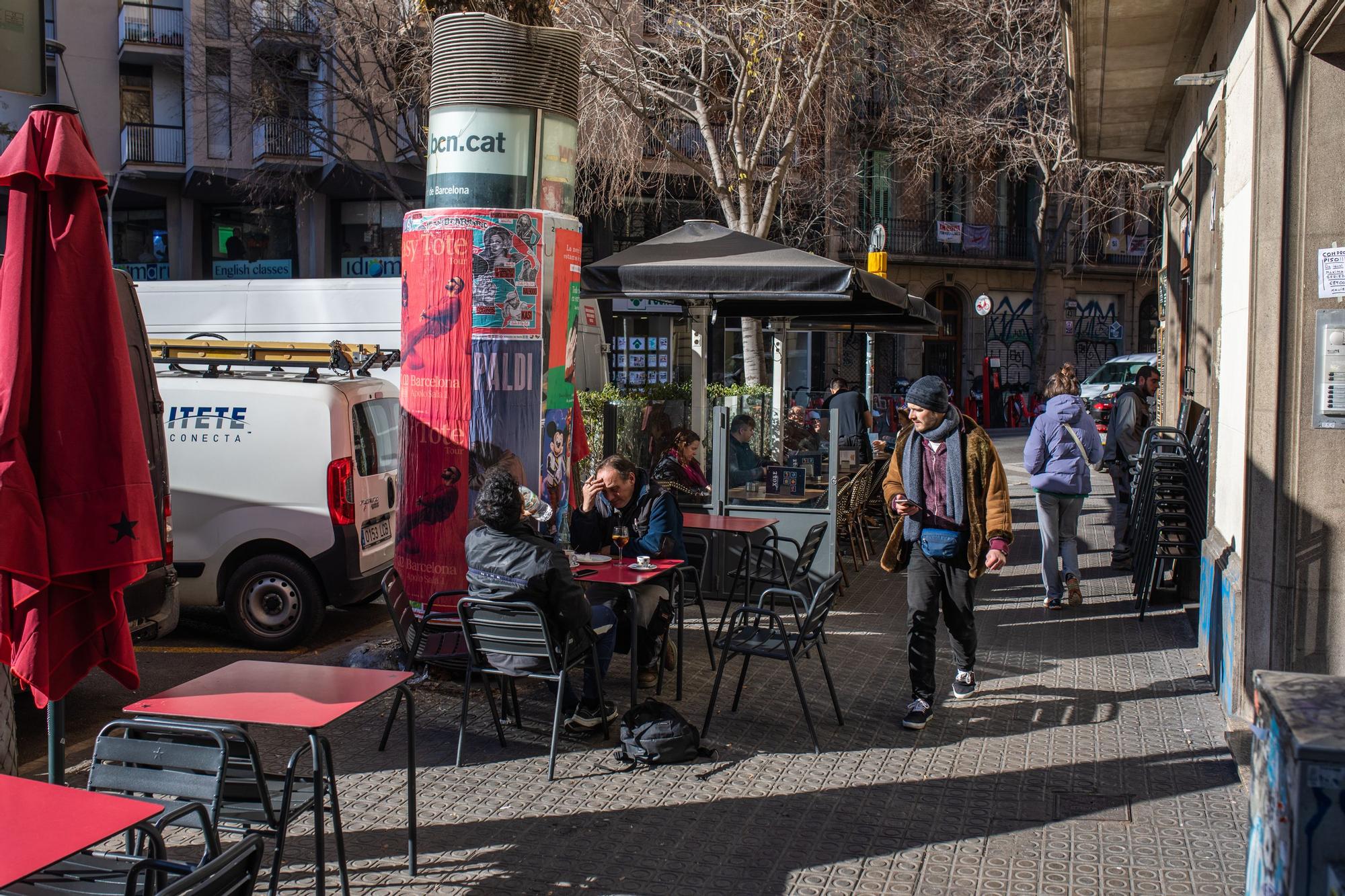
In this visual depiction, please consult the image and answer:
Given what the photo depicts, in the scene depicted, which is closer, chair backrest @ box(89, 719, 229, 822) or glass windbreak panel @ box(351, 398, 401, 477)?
chair backrest @ box(89, 719, 229, 822)

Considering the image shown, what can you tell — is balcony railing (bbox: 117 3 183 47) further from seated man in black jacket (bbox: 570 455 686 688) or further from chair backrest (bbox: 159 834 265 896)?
chair backrest (bbox: 159 834 265 896)

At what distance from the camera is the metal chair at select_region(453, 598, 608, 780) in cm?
533

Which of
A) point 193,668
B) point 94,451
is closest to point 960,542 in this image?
point 94,451

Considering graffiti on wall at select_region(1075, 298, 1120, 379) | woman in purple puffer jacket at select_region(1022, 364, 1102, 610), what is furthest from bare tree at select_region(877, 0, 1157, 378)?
graffiti on wall at select_region(1075, 298, 1120, 379)

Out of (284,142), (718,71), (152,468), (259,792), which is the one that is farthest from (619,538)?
(284,142)

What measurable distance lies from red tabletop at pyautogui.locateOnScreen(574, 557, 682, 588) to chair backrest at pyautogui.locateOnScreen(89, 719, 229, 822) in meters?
2.64

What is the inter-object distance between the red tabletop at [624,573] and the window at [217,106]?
20905mm

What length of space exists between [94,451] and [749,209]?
512 inches

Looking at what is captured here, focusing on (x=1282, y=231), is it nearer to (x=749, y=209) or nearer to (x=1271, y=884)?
(x=1271, y=884)

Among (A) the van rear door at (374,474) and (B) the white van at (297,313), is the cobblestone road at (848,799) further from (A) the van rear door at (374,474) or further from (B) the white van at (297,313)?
(B) the white van at (297,313)

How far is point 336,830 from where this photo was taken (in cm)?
397

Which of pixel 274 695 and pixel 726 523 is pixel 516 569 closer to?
pixel 274 695

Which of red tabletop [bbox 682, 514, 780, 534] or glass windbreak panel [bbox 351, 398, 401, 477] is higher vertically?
glass windbreak panel [bbox 351, 398, 401, 477]

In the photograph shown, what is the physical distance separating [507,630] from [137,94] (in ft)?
103
